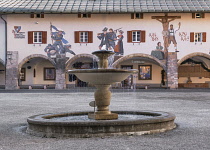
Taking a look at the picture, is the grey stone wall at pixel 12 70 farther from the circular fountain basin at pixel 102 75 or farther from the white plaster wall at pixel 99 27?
the circular fountain basin at pixel 102 75

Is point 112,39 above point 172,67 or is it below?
above

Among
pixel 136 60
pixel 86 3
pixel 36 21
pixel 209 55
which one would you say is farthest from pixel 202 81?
pixel 36 21

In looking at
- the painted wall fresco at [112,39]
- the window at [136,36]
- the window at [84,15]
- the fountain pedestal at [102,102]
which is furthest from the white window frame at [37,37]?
the fountain pedestal at [102,102]

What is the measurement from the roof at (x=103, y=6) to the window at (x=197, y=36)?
6.33 feet

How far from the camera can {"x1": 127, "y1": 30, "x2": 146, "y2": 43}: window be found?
29.7 m

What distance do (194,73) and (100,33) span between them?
32.0 ft

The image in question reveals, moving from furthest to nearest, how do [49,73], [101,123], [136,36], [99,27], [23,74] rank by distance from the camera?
[49,73]
[23,74]
[99,27]
[136,36]
[101,123]

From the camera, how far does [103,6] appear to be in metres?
29.9

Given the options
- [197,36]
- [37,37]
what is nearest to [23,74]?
[37,37]

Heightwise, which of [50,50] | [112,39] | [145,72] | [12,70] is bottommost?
[145,72]

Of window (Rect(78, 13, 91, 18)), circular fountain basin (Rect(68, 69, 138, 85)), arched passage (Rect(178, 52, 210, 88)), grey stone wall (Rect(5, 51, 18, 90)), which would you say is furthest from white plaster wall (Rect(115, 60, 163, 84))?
circular fountain basin (Rect(68, 69, 138, 85))

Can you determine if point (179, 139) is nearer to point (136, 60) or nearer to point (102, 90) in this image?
point (102, 90)

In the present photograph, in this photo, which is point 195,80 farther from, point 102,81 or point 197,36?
point 102,81

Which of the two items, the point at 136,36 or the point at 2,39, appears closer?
the point at 136,36
